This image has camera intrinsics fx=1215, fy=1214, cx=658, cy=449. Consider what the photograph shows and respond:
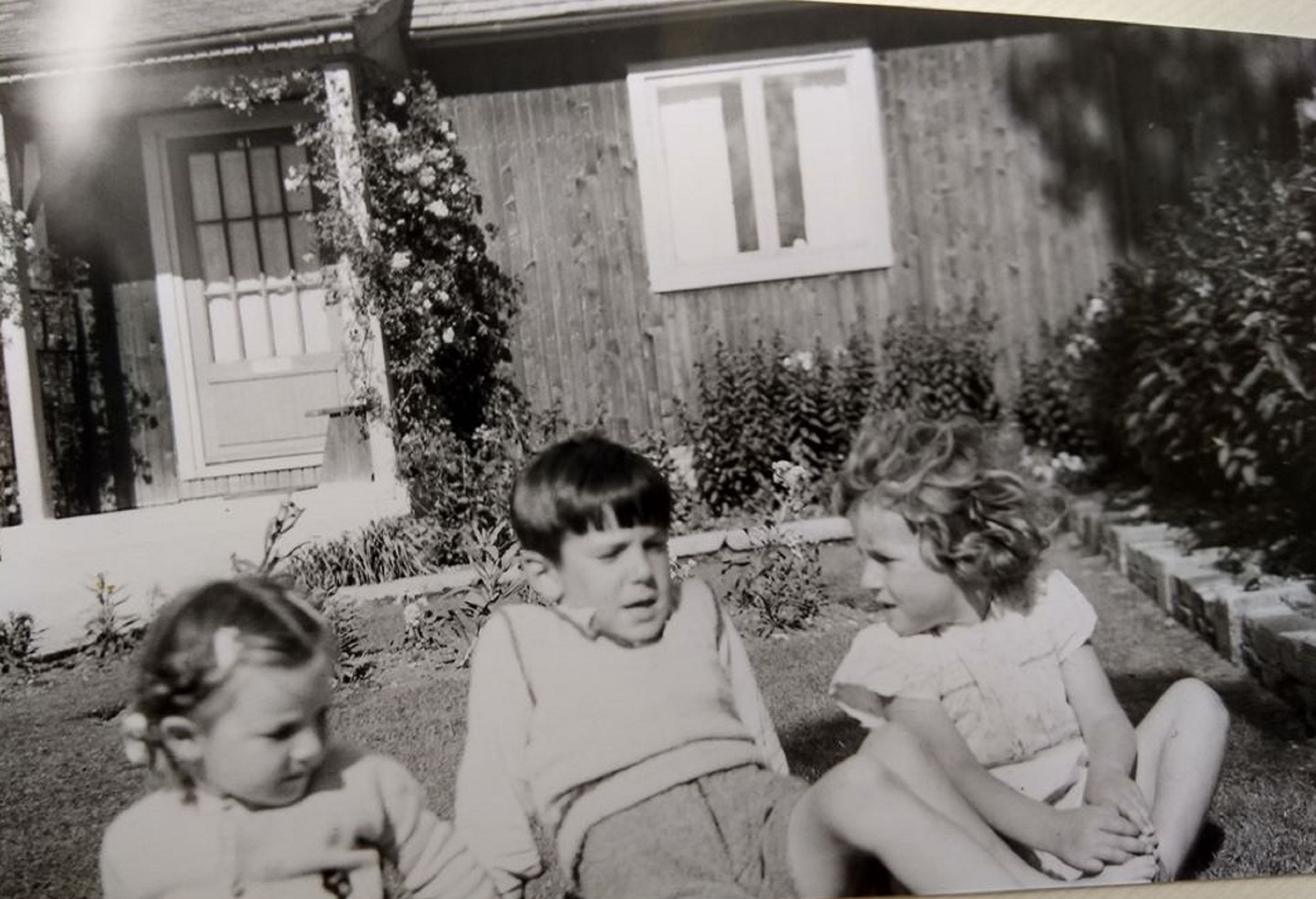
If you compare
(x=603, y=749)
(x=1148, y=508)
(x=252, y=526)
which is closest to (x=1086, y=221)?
(x=1148, y=508)

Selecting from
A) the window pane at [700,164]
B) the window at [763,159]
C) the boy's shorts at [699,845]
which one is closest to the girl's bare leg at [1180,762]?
the boy's shorts at [699,845]

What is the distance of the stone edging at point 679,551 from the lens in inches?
81.8

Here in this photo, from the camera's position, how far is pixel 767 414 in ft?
7.91

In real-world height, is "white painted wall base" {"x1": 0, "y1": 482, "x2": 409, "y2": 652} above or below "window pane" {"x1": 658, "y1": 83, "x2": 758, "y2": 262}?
below

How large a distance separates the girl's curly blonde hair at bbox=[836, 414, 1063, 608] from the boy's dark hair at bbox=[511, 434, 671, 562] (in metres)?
0.34

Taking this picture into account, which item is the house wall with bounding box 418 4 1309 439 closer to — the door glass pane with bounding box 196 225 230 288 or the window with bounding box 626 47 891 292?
the window with bounding box 626 47 891 292

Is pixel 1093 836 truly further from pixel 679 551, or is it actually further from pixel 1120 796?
pixel 679 551

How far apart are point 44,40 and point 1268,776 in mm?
2531

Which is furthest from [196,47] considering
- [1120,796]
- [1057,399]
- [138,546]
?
[1120,796]

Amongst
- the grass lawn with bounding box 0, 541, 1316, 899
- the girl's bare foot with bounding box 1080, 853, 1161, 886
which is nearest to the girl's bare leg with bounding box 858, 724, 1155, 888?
the girl's bare foot with bounding box 1080, 853, 1161, 886

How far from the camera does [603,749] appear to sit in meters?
1.72

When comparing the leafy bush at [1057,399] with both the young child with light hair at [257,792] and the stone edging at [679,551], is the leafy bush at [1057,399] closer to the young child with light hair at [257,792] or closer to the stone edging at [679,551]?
the stone edging at [679,551]

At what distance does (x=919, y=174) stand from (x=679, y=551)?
3.03ft

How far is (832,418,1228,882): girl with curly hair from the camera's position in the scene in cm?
178
